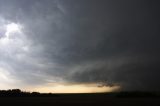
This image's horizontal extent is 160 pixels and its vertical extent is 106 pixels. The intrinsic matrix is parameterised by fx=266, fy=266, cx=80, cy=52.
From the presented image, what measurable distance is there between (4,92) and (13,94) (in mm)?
2691

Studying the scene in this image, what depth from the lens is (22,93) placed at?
269 ft

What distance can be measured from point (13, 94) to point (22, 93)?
3458 mm

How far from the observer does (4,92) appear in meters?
78.4

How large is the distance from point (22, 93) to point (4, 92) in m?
5.86

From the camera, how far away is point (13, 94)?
260 ft
